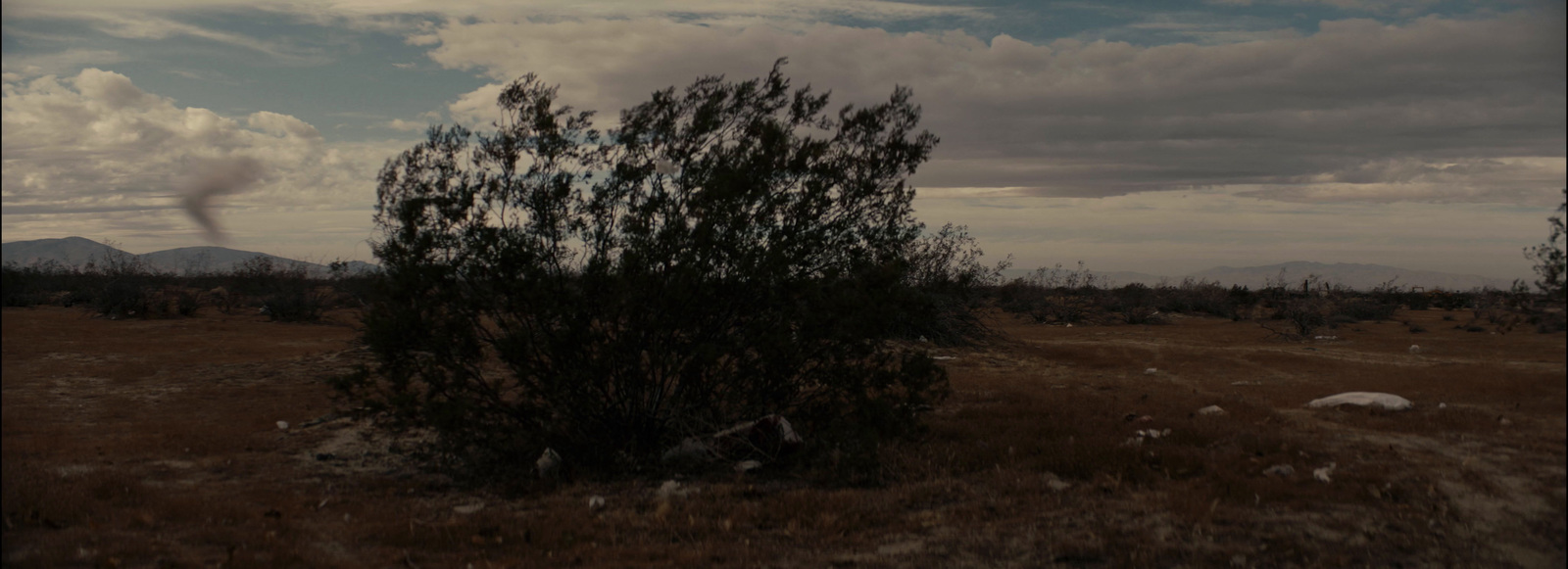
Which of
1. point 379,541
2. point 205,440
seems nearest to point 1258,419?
point 379,541

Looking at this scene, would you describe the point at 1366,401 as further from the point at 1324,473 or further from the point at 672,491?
the point at 672,491

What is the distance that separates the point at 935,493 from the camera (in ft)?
23.4

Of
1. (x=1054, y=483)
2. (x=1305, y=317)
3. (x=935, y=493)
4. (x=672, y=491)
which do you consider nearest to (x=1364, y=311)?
(x=1305, y=317)

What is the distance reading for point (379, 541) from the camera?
611 centimetres

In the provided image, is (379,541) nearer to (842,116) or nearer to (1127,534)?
(1127,534)

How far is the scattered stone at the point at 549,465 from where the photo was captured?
26.6ft

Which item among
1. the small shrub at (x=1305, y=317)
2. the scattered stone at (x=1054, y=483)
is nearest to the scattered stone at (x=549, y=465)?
the scattered stone at (x=1054, y=483)

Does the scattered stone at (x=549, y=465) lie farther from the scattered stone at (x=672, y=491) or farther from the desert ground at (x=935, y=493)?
the scattered stone at (x=672, y=491)

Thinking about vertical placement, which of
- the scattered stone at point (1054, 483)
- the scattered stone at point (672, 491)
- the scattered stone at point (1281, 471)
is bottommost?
the scattered stone at point (672, 491)

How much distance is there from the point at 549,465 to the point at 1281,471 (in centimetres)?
645

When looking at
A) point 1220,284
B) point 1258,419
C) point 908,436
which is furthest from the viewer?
point 1220,284

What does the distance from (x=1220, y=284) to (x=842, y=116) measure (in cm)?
4014

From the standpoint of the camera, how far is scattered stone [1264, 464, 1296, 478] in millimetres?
6992

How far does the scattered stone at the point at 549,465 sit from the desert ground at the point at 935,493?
28 cm
